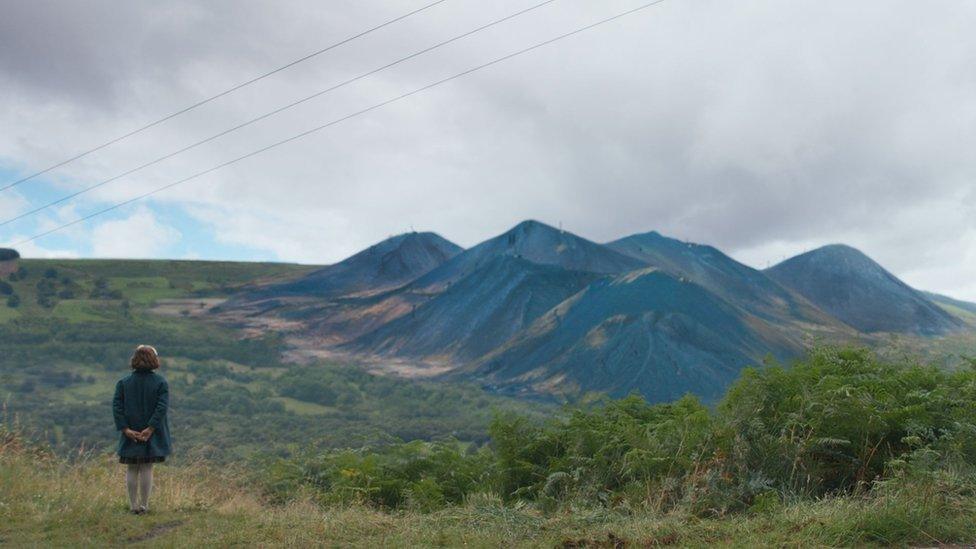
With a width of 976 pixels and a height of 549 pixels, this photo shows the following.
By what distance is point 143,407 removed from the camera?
27.9 feet

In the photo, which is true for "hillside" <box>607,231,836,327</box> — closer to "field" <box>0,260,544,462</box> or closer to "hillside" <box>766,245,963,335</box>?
"hillside" <box>766,245,963,335</box>

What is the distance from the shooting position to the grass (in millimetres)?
6047

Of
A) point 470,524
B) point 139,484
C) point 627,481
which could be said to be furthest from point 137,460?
point 627,481

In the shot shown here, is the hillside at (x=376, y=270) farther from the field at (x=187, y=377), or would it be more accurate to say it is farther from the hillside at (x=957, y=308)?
the hillside at (x=957, y=308)

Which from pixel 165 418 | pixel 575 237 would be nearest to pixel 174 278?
pixel 575 237

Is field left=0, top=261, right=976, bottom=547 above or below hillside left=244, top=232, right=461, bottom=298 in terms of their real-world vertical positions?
below

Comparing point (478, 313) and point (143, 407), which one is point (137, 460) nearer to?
point (143, 407)

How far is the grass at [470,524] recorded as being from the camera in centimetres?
605

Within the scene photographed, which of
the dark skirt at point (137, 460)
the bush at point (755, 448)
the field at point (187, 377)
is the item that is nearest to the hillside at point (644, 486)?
the bush at point (755, 448)

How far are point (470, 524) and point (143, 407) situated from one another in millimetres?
4025

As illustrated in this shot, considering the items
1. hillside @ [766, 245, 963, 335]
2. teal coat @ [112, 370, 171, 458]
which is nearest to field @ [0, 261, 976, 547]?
teal coat @ [112, 370, 171, 458]

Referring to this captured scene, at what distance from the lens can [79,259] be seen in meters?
102

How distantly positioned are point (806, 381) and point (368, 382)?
208ft

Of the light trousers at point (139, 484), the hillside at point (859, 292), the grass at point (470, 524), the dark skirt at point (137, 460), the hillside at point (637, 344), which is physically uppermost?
the hillside at point (859, 292)
